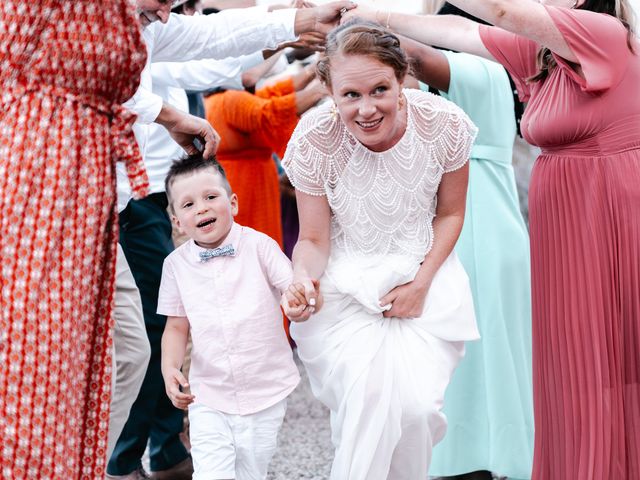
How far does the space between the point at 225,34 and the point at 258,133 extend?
167cm

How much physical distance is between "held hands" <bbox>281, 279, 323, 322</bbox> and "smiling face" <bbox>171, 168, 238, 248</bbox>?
39 cm

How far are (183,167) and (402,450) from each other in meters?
1.25

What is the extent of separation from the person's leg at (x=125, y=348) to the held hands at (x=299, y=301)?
63 centimetres

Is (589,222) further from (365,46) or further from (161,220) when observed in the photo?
(161,220)

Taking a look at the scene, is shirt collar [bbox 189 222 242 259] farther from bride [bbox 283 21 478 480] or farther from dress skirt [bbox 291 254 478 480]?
dress skirt [bbox 291 254 478 480]

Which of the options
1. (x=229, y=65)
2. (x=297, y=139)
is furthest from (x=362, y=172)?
(x=229, y=65)

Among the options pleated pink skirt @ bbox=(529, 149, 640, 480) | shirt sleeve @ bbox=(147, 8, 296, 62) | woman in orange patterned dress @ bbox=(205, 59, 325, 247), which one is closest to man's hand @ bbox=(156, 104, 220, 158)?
shirt sleeve @ bbox=(147, 8, 296, 62)

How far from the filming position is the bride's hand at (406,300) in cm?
332

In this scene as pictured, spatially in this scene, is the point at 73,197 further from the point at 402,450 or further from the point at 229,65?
the point at 229,65

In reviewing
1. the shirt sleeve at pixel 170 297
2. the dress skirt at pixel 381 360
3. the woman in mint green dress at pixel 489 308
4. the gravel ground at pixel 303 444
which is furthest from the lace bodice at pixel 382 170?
the gravel ground at pixel 303 444

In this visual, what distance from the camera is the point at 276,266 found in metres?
3.42

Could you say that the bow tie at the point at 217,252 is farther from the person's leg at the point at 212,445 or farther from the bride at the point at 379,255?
the person's leg at the point at 212,445

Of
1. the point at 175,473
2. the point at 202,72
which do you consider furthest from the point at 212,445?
the point at 202,72

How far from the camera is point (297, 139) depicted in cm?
343
